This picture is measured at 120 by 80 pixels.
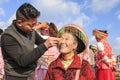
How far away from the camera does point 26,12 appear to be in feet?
13.4

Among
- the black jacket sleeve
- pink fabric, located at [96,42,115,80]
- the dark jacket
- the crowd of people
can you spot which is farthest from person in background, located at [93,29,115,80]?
the black jacket sleeve

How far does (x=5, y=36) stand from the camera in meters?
4.11

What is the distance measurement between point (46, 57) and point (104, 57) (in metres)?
2.35

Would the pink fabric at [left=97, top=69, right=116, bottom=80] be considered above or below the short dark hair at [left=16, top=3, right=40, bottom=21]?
below

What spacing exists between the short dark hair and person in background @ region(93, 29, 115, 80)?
4603 millimetres

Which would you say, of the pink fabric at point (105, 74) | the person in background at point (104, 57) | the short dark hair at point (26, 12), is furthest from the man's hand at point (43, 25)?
the short dark hair at point (26, 12)

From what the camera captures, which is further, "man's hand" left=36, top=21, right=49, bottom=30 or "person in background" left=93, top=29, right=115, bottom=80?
"person in background" left=93, top=29, right=115, bottom=80

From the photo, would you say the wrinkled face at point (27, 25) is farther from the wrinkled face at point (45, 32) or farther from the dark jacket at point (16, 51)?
the wrinkled face at point (45, 32)

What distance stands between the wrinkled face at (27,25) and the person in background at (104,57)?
15.2 ft

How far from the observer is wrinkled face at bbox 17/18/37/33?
4066 mm

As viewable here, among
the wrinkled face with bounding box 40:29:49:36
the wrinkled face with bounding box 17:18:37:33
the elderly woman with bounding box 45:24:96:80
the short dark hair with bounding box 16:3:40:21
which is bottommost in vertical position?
the elderly woman with bounding box 45:24:96:80

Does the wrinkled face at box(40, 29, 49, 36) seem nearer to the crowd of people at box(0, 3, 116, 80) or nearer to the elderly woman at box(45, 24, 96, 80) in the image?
the crowd of people at box(0, 3, 116, 80)

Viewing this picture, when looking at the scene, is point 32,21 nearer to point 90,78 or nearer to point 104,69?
point 90,78

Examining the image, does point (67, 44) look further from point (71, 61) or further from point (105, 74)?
point (105, 74)
